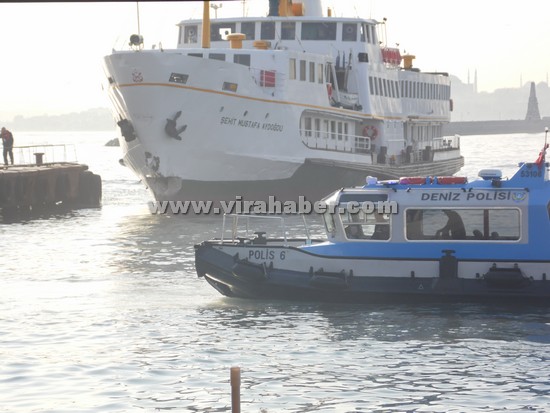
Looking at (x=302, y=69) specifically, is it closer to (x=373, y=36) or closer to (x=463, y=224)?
(x=373, y=36)

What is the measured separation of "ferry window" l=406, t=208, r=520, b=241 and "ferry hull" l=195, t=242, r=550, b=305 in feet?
2.29

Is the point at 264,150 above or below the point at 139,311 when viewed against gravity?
above

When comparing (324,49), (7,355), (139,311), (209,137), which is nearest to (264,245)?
(139,311)

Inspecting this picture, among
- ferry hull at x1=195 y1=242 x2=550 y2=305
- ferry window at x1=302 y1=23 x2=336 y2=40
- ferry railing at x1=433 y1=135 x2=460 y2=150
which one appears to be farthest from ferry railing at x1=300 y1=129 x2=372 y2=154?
ferry hull at x1=195 y1=242 x2=550 y2=305

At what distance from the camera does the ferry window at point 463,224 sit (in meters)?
21.9

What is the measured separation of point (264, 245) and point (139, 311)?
9.87ft

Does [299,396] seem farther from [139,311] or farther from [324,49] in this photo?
[324,49]

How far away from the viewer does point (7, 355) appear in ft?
61.5

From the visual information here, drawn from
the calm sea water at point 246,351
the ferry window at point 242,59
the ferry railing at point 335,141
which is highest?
the ferry window at point 242,59

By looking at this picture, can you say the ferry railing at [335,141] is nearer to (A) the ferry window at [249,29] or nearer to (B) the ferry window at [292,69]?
(B) the ferry window at [292,69]

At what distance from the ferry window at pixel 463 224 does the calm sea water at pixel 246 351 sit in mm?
1478

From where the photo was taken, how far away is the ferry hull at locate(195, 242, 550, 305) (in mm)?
21609

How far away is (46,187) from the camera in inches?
1949

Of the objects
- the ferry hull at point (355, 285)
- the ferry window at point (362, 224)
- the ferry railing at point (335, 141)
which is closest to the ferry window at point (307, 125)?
the ferry railing at point (335, 141)
